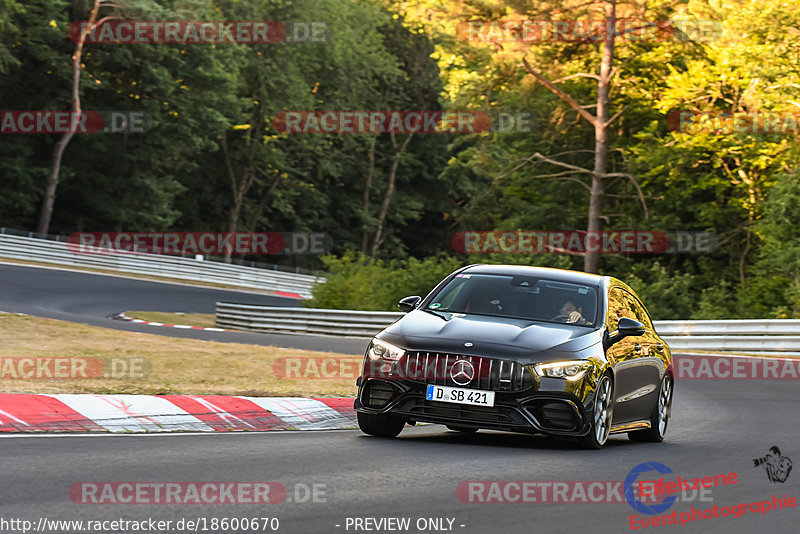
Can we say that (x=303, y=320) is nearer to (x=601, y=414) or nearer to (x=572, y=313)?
(x=572, y=313)

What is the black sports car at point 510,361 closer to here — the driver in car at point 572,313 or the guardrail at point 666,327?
the driver in car at point 572,313

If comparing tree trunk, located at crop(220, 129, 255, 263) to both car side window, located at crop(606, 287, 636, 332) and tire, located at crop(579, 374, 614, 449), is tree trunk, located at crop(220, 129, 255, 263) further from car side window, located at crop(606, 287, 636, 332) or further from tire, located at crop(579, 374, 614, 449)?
tire, located at crop(579, 374, 614, 449)

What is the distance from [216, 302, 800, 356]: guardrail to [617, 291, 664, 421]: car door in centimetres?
1284

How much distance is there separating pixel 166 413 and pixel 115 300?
1064 inches

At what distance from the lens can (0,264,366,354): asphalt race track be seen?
26688 millimetres

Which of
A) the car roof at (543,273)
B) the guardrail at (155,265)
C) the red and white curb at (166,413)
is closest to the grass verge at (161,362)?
the red and white curb at (166,413)

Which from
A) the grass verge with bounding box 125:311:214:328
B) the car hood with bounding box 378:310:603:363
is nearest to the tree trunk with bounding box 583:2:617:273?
the grass verge with bounding box 125:311:214:328

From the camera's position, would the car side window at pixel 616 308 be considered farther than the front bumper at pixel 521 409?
Yes

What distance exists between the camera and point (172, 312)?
3684cm

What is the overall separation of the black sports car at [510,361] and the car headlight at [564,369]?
0.4 inches

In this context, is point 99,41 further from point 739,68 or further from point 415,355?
point 415,355

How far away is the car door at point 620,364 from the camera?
10914 mm

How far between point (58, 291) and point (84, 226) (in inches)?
940

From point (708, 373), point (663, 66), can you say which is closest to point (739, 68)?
point (663, 66)
